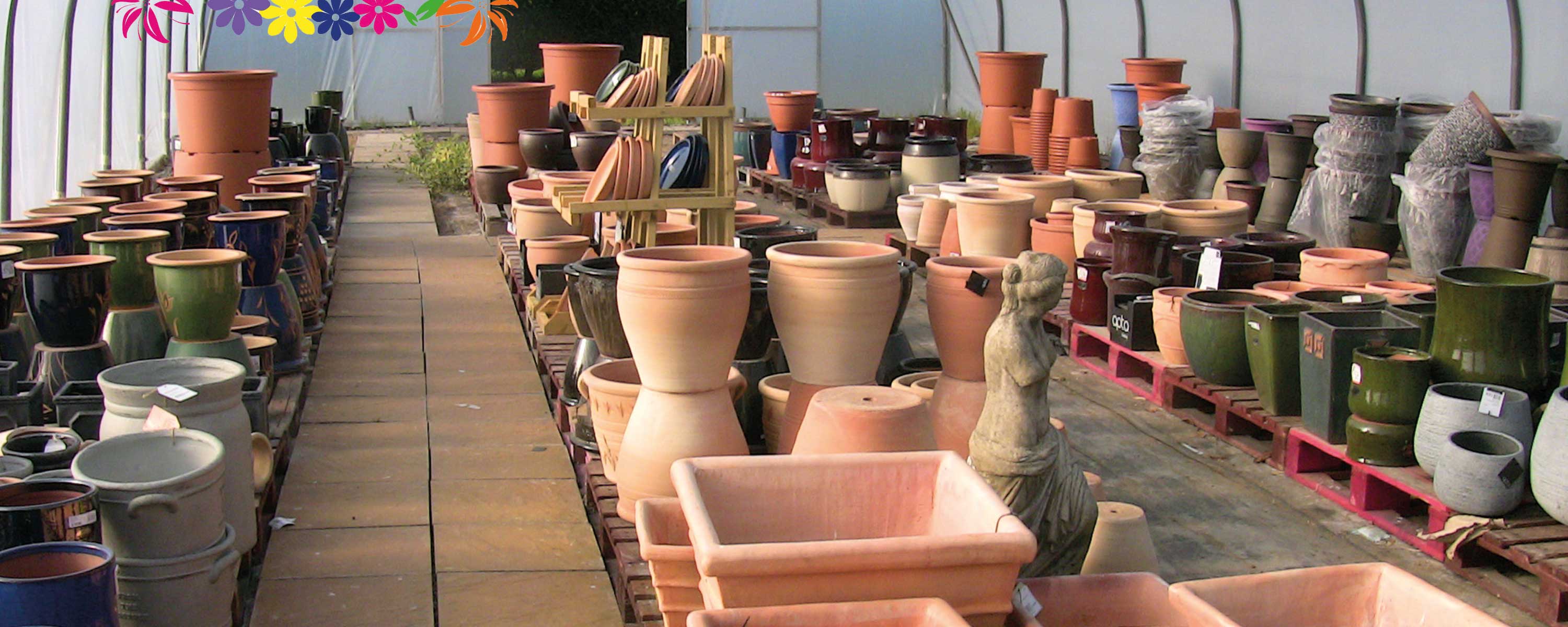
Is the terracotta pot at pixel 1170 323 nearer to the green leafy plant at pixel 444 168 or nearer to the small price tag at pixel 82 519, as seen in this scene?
the small price tag at pixel 82 519

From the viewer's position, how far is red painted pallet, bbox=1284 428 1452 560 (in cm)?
383

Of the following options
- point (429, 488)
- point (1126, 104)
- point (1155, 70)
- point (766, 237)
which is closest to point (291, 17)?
point (1126, 104)

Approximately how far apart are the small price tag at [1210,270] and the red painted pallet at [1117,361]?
0.33m

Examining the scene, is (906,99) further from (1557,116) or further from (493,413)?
(493,413)

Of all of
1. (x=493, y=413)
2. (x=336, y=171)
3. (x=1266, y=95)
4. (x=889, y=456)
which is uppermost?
(x=1266, y=95)

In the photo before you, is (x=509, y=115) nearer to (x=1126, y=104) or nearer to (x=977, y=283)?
(x=1126, y=104)

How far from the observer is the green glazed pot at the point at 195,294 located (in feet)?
14.1

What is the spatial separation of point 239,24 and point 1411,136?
1246 centimetres

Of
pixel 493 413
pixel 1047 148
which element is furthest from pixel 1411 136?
pixel 493 413

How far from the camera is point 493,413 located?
17.4 ft

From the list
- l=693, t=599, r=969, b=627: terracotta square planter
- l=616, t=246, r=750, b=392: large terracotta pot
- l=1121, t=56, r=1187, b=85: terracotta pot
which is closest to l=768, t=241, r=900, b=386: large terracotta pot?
l=616, t=246, r=750, b=392: large terracotta pot

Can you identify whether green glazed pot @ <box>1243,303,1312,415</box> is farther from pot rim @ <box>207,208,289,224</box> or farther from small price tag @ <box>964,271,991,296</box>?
pot rim @ <box>207,208,289,224</box>

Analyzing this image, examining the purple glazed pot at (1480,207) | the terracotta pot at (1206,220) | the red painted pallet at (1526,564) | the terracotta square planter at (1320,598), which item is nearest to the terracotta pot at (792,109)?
the terracotta pot at (1206,220)

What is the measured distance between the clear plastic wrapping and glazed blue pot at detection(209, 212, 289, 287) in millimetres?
5896
